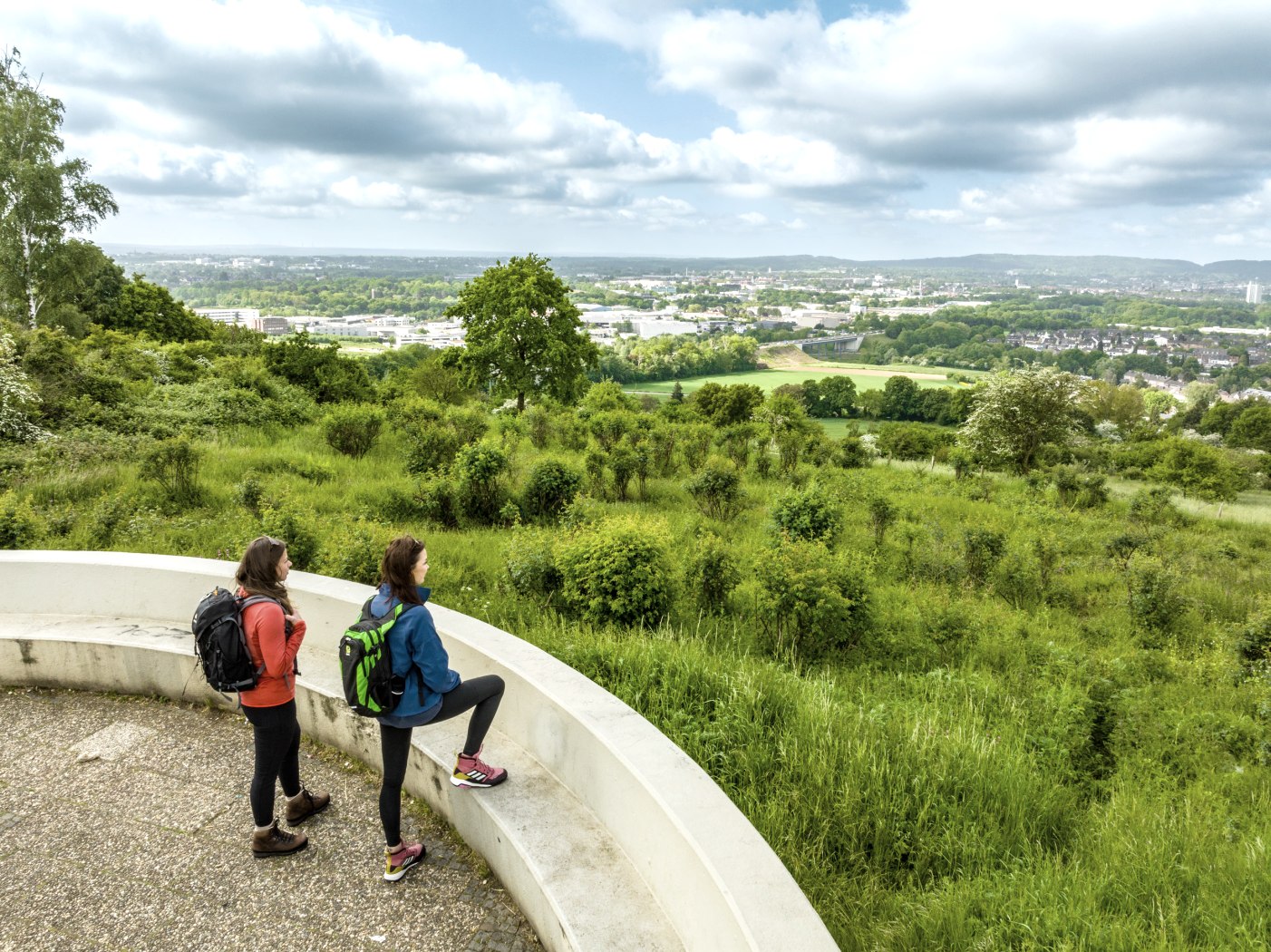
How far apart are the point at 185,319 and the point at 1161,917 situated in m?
46.5

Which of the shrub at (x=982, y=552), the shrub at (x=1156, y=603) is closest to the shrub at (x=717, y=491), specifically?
the shrub at (x=982, y=552)

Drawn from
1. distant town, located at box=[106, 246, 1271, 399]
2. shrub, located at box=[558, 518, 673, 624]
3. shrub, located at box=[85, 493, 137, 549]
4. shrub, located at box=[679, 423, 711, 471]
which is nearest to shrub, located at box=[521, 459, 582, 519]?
shrub, located at box=[558, 518, 673, 624]

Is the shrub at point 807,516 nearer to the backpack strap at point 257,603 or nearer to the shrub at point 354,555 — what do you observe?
the shrub at point 354,555

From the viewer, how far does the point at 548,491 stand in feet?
34.6

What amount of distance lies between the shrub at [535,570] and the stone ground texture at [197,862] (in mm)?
2443

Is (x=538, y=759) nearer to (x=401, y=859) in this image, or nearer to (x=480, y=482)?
(x=401, y=859)

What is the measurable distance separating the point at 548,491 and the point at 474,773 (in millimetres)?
7009

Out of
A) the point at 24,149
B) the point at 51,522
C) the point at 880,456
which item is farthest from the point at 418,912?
the point at 24,149

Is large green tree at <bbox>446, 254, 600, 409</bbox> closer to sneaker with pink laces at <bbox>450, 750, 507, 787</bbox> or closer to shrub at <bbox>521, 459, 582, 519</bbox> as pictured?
shrub at <bbox>521, 459, 582, 519</bbox>

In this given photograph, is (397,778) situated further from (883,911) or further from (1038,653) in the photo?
(1038,653)

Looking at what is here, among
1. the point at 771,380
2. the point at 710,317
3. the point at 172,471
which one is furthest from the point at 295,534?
the point at 710,317

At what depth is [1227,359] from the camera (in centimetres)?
11181

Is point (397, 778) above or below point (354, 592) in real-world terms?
below

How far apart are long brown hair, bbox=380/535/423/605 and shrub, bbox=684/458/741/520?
26.9 feet
